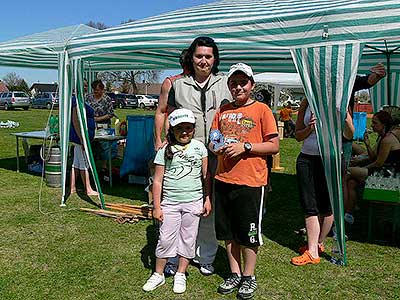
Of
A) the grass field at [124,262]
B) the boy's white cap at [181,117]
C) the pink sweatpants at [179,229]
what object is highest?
the boy's white cap at [181,117]

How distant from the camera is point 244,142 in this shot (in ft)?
9.28

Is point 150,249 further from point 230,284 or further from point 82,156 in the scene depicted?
point 82,156

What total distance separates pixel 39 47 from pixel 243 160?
392 centimetres

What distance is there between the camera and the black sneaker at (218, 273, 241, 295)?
10.1ft

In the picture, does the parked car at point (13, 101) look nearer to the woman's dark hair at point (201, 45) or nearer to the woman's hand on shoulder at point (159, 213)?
the woman's dark hair at point (201, 45)

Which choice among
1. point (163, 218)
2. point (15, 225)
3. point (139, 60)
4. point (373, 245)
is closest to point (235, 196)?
point (163, 218)

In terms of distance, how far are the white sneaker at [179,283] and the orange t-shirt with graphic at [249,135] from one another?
823 millimetres

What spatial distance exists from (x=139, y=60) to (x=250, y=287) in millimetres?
5330

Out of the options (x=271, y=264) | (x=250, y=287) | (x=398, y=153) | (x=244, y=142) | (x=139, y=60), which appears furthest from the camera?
(x=139, y=60)

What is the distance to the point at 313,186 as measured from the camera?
11.9 ft

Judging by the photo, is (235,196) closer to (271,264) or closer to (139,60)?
(271,264)

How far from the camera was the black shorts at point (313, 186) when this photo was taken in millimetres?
3613

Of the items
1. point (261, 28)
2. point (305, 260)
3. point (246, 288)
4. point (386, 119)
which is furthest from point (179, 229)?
point (386, 119)

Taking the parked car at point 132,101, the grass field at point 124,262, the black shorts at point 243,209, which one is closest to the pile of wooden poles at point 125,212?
the grass field at point 124,262
